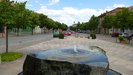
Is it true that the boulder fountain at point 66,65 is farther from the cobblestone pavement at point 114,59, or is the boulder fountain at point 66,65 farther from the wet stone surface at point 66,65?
the cobblestone pavement at point 114,59

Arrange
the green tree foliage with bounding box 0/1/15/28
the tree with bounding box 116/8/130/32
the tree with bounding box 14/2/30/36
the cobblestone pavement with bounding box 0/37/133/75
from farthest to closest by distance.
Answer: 1. the tree with bounding box 116/8/130/32
2. the tree with bounding box 14/2/30/36
3. the green tree foliage with bounding box 0/1/15/28
4. the cobblestone pavement with bounding box 0/37/133/75

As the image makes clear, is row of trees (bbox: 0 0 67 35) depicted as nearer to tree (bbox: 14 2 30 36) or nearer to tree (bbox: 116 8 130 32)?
tree (bbox: 14 2 30 36)

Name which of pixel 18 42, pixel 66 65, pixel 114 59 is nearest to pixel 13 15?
pixel 114 59

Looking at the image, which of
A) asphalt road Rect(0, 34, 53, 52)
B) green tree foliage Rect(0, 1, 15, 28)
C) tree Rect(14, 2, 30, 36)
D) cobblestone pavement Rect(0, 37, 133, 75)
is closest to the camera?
cobblestone pavement Rect(0, 37, 133, 75)

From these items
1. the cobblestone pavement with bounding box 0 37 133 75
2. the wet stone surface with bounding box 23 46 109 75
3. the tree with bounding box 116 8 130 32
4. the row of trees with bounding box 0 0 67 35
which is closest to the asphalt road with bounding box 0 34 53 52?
the cobblestone pavement with bounding box 0 37 133 75

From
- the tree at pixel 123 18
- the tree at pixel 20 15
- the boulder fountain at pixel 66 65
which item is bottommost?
the boulder fountain at pixel 66 65

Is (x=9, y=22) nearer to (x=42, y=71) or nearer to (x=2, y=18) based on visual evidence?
(x=2, y=18)

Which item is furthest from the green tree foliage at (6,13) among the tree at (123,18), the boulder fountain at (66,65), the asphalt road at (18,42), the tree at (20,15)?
the tree at (123,18)

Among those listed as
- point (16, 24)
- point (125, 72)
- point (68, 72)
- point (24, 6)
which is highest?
point (24, 6)

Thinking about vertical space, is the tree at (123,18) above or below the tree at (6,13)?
above

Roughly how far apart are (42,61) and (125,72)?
6053 mm

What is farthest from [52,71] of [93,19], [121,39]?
[93,19]

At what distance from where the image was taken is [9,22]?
1366cm

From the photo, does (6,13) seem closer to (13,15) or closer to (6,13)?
(6,13)
